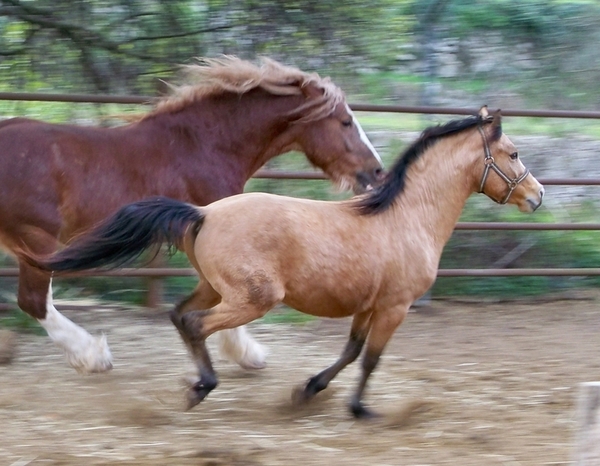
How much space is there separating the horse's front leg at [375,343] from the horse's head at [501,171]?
0.77 metres

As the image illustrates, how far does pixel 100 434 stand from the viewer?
3.50 m

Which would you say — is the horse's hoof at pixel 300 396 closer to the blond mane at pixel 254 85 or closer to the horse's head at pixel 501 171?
the horse's head at pixel 501 171

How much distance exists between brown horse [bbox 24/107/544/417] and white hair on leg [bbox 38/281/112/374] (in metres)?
0.79

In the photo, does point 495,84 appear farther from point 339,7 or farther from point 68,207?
point 68,207

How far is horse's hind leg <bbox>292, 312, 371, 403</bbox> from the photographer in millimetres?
3873

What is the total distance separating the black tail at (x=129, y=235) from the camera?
361 centimetres


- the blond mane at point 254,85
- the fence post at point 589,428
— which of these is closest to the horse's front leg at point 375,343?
the fence post at point 589,428

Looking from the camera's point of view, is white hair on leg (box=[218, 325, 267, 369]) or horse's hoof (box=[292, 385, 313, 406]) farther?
white hair on leg (box=[218, 325, 267, 369])

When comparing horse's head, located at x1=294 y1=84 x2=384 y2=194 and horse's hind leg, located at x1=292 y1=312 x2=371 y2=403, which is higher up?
horse's head, located at x1=294 y1=84 x2=384 y2=194

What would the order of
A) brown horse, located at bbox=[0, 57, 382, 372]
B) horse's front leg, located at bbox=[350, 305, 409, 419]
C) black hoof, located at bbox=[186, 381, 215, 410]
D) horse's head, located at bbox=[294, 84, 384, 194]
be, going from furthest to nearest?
horse's head, located at bbox=[294, 84, 384, 194] < brown horse, located at bbox=[0, 57, 382, 372] < horse's front leg, located at bbox=[350, 305, 409, 419] < black hoof, located at bbox=[186, 381, 215, 410]

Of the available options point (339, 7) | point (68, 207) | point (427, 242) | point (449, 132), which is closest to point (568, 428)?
point (427, 242)

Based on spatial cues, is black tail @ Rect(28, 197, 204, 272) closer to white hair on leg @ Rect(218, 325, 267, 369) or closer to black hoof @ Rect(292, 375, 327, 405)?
black hoof @ Rect(292, 375, 327, 405)

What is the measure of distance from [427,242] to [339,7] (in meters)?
3.24

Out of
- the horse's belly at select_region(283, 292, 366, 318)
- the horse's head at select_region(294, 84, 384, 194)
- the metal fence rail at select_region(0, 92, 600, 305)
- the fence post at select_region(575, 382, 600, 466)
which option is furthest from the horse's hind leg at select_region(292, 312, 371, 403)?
the metal fence rail at select_region(0, 92, 600, 305)
